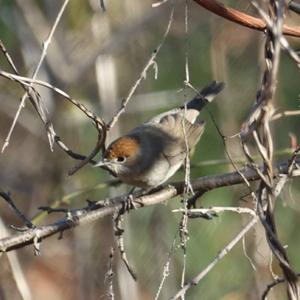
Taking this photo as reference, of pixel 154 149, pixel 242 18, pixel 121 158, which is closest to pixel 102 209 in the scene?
pixel 242 18

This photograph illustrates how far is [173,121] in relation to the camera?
421 centimetres

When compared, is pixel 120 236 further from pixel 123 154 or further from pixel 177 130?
pixel 177 130

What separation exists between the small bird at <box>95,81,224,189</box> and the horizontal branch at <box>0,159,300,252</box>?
4.02 feet

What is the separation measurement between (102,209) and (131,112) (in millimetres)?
3375

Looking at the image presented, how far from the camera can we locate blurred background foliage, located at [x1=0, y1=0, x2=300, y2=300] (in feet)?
16.2

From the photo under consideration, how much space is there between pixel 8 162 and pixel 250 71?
2161mm

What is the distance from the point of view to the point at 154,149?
14.1ft

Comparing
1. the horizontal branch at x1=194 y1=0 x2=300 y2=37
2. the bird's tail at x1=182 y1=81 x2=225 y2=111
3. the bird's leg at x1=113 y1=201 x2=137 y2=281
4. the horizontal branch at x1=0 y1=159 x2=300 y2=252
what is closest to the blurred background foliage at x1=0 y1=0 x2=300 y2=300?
the bird's tail at x1=182 y1=81 x2=225 y2=111

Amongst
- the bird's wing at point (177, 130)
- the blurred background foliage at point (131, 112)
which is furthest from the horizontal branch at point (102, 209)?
the blurred background foliage at point (131, 112)

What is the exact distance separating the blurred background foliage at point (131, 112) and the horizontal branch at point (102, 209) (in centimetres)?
201

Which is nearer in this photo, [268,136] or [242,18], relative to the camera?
[268,136]

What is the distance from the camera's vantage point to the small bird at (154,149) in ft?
12.9

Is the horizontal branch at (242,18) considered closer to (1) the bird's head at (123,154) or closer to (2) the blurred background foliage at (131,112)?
(1) the bird's head at (123,154)

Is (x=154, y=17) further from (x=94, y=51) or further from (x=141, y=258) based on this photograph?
(x=141, y=258)
